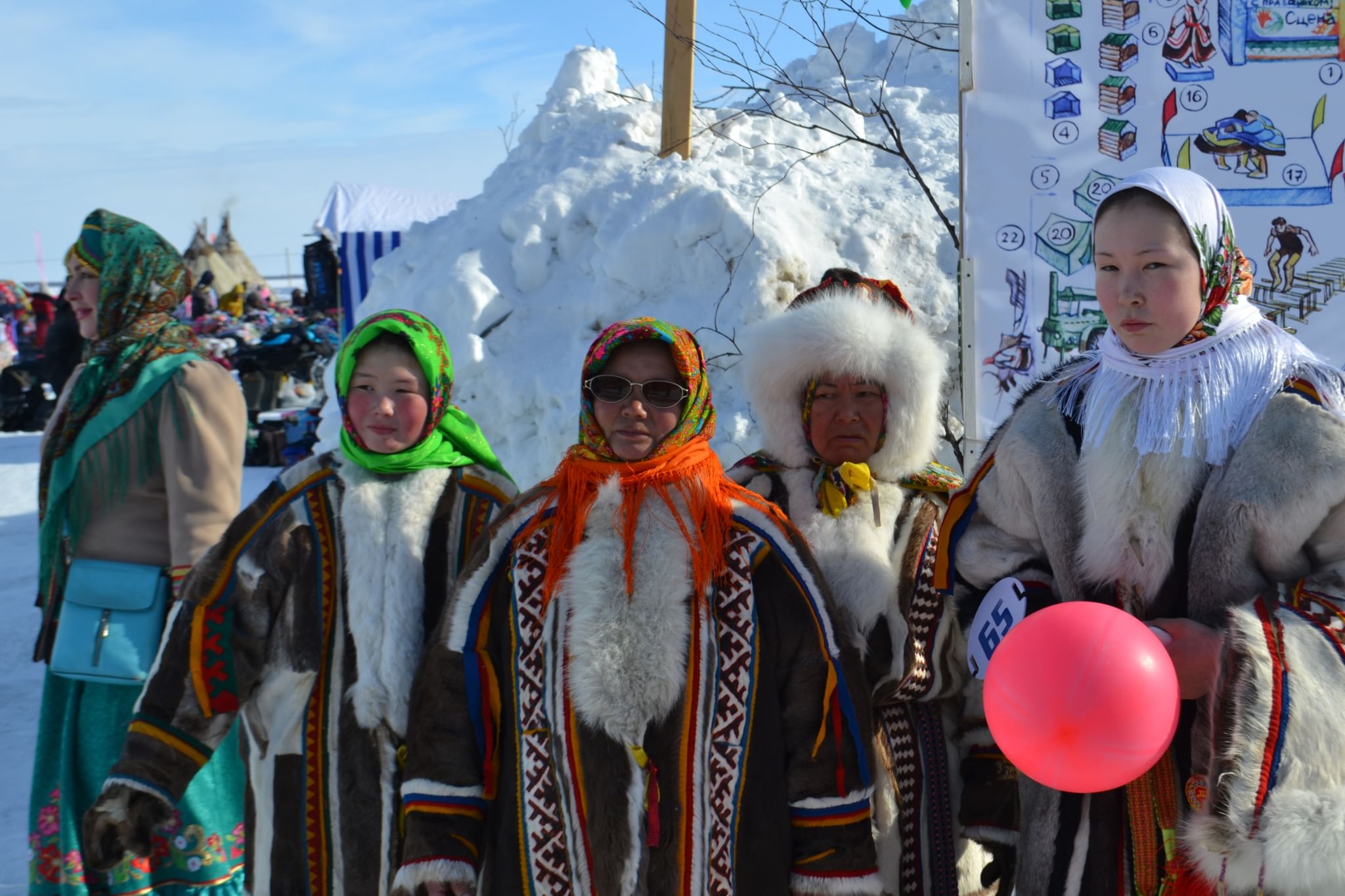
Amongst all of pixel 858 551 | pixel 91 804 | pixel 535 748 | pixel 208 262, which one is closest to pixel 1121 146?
pixel 858 551

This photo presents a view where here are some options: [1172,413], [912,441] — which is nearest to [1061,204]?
[912,441]

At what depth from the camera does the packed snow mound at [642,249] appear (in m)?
5.74

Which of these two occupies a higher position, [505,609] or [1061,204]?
[1061,204]

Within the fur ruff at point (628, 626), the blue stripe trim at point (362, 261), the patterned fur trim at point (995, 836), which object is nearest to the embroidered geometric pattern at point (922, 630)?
the patterned fur trim at point (995, 836)

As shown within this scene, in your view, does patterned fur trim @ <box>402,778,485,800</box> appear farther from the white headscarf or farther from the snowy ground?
the snowy ground

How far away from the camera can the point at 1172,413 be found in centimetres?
182

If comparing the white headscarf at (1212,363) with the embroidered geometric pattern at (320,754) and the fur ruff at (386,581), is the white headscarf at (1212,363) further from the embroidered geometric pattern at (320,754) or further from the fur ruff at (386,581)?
the embroidered geometric pattern at (320,754)

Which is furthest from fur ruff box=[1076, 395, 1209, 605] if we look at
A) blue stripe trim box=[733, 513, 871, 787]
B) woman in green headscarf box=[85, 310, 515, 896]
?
woman in green headscarf box=[85, 310, 515, 896]

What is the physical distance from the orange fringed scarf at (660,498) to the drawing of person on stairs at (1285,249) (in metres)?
2.04

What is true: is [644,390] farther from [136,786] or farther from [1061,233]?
[1061,233]

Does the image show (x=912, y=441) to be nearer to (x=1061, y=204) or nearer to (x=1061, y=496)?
(x=1061, y=496)

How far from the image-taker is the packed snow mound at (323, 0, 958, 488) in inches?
226

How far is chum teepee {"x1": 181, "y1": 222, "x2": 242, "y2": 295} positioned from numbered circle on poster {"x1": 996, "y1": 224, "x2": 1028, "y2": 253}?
26.0 metres

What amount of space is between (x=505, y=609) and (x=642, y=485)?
358 millimetres
